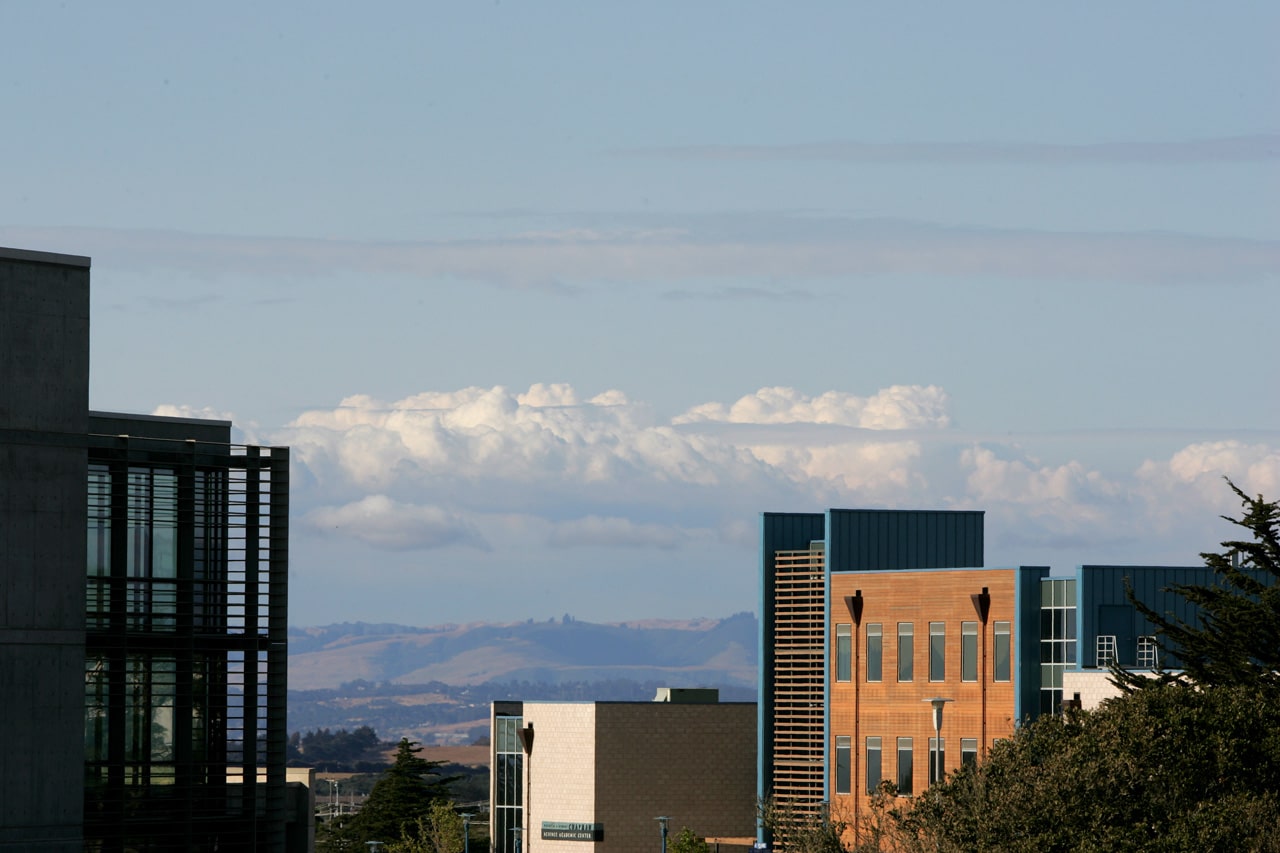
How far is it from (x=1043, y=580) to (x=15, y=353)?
4718cm

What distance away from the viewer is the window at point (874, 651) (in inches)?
3270

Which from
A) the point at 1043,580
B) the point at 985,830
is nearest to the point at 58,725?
the point at 985,830

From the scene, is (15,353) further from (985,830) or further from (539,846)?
(539,846)

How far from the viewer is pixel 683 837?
91.2 m

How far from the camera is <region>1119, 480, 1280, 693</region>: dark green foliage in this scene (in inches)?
2095

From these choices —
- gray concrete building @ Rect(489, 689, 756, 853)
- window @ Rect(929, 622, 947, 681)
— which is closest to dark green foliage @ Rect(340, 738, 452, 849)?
gray concrete building @ Rect(489, 689, 756, 853)

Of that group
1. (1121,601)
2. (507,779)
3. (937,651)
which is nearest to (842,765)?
(937,651)

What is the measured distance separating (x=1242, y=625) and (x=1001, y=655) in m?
25.0

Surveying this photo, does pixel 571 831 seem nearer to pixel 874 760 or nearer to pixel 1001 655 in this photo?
pixel 874 760

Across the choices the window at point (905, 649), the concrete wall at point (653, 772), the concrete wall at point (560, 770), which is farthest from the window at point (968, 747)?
the concrete wall at point (560, 770)

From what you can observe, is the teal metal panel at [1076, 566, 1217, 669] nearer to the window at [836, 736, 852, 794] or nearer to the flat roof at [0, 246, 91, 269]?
the window at [836, 736, 852, 794]

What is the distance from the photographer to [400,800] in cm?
12456

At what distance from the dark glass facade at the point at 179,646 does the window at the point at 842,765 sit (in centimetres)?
4337

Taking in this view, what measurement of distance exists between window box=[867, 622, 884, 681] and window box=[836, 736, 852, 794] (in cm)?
287
